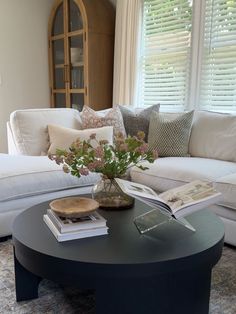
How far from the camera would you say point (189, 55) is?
136 inches

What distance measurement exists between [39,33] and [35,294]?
3.92 m

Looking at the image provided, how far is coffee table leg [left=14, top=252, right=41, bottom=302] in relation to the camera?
5.08 ft

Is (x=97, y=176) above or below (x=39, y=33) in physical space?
below

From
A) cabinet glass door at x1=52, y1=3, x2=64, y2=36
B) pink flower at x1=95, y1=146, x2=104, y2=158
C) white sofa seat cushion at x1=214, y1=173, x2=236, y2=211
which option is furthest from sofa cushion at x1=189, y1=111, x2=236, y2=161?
cabinet glass door at x1=52, y1=3, x2=64, y2=36

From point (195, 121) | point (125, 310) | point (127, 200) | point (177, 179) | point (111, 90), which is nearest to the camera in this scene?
point (125, 310)

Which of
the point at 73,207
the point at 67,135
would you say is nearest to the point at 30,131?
the point at 67,135

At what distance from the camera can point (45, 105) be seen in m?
4.88

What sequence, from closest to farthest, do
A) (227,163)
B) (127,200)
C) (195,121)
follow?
(127,200), (227,163), (195,121)

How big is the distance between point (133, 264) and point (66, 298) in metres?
0.60

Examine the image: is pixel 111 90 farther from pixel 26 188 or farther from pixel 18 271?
pixel 18 271

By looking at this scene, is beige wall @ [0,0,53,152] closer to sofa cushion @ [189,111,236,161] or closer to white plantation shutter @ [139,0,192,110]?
white plantation shutter @ [139,0,192,110]

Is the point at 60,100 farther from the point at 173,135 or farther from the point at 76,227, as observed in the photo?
the point at 76,227

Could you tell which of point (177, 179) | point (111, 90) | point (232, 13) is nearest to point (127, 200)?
point (177, 179)

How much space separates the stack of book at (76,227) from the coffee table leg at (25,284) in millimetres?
299
